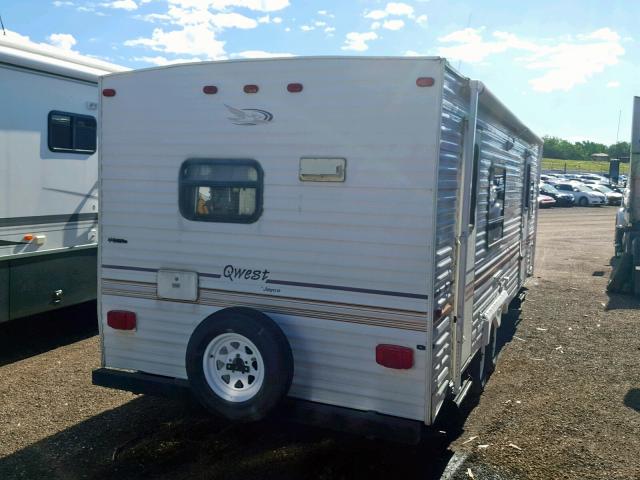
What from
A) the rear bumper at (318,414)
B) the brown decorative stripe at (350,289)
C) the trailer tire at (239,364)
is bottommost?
the rear bumper at (318,414)

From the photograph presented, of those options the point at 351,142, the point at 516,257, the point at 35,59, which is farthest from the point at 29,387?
the point at 516,257

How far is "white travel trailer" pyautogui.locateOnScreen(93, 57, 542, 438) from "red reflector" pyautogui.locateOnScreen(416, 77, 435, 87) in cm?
1

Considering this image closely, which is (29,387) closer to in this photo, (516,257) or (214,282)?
(214,282)

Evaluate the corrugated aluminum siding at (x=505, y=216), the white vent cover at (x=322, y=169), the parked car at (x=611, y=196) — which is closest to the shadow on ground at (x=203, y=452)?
the corrugated aluminum siding at (x=505, y=216)

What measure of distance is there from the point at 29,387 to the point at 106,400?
2.58ft

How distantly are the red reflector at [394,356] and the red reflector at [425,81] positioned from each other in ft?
5.20

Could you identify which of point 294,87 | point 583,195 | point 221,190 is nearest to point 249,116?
point 294,87

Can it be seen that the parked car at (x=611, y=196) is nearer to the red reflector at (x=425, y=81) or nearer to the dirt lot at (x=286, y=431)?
the dirt lot at (x=286, y=431)

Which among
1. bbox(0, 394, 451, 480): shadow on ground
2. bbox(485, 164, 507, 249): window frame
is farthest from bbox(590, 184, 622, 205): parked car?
bbox(0, 394, 451, 480): shadow on ground

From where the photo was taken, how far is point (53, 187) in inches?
273

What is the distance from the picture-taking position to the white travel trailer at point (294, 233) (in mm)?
4180

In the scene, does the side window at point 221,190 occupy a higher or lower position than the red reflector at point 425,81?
lower

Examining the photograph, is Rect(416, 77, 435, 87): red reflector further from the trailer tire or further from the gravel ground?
the gravel ground

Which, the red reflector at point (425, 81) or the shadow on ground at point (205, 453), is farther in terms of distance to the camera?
the shadow on ground at point (205, 453)
